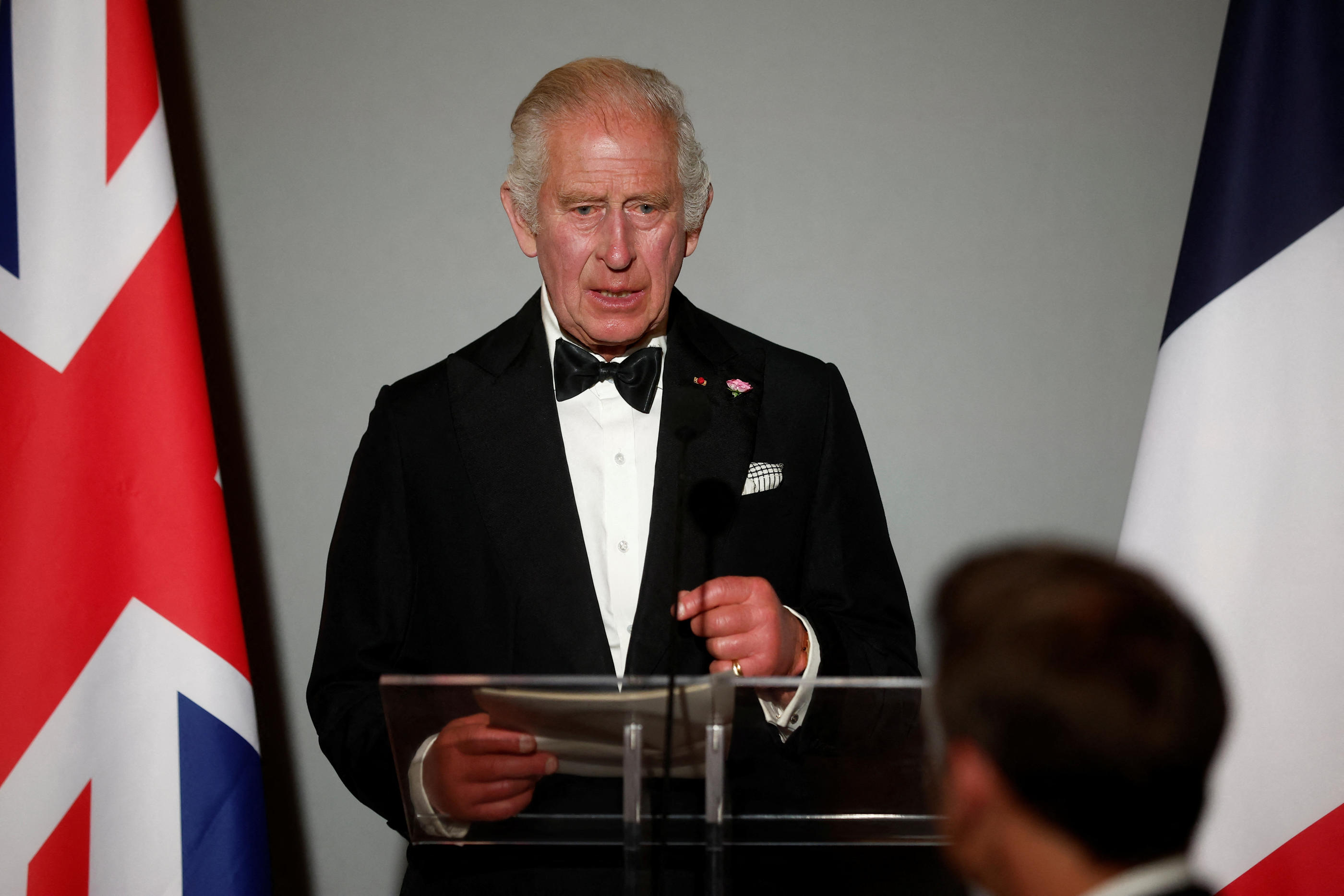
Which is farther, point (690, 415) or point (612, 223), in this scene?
point (612, 223)

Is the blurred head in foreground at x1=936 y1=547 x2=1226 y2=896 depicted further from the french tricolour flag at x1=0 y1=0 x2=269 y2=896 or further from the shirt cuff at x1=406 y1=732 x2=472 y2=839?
the french tricolour flag at x1=0 y1=0 x2=269 y2=896

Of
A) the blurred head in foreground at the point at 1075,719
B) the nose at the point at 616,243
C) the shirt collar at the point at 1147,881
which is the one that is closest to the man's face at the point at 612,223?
the nose at the point at 616,243

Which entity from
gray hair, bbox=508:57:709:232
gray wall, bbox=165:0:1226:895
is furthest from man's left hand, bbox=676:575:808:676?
gray wall, bbox=165:0:1226:895

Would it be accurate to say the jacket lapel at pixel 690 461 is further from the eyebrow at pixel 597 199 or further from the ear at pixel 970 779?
the ear at pixel 970 779

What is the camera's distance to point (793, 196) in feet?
7.55

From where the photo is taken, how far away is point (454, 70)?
2293 mm

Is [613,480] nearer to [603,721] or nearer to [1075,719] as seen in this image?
[603,721]

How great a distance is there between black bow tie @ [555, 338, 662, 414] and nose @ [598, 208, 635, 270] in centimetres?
16

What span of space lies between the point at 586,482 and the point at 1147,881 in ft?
3.49

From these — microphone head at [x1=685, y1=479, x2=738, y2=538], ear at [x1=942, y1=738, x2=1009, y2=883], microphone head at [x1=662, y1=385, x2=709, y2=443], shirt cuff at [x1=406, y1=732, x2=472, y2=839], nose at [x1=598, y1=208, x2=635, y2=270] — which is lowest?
shirt cuff at [x1=406, y1=732, x2=472, y2=839]

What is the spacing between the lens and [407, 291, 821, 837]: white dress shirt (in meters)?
1.61

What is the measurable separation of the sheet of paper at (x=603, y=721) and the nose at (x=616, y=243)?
29.7 inches

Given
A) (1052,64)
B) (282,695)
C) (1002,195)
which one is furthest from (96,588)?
(1052,64)

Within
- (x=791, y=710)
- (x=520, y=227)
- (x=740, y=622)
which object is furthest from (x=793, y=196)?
(x=791, y=710)
